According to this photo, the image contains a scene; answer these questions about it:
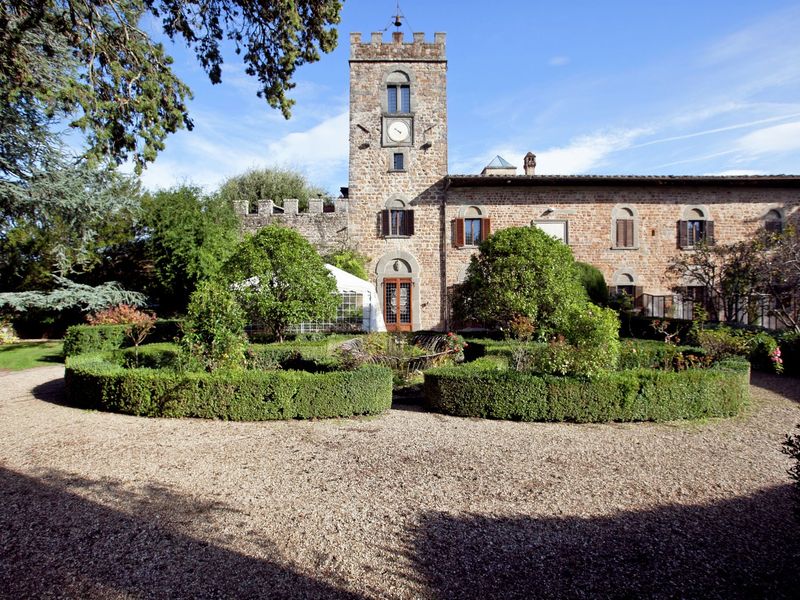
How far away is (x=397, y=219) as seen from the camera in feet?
62.2

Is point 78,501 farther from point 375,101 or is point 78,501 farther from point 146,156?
point 375,101

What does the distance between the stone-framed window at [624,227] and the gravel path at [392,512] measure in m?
13.5

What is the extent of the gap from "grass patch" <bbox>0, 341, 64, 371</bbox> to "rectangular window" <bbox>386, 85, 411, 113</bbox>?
14202 mm

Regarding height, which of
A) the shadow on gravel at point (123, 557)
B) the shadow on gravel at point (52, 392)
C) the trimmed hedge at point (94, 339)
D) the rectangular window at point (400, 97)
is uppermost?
the rectangular window at point (400, 97)

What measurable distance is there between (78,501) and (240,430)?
2242mm

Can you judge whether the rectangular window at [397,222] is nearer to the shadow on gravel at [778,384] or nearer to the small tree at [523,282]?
the small tree at [523,282]

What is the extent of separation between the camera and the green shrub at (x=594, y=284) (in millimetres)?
17734

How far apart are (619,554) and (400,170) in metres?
17.1

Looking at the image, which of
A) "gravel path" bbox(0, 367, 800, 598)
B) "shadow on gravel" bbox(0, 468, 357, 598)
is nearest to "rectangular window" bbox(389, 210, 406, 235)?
"gravel path" bbox(0, 367, 800, 598)

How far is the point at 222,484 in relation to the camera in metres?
4.39

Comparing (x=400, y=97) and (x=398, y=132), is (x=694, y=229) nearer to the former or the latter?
(x=398, y=132)

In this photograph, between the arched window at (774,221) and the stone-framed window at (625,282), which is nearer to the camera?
the arched window at (774,221)

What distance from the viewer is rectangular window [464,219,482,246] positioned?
18.8 m

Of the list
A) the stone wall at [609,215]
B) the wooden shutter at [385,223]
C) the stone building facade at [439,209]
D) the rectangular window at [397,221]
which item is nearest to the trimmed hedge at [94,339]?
the stone building facade at [439,209]
